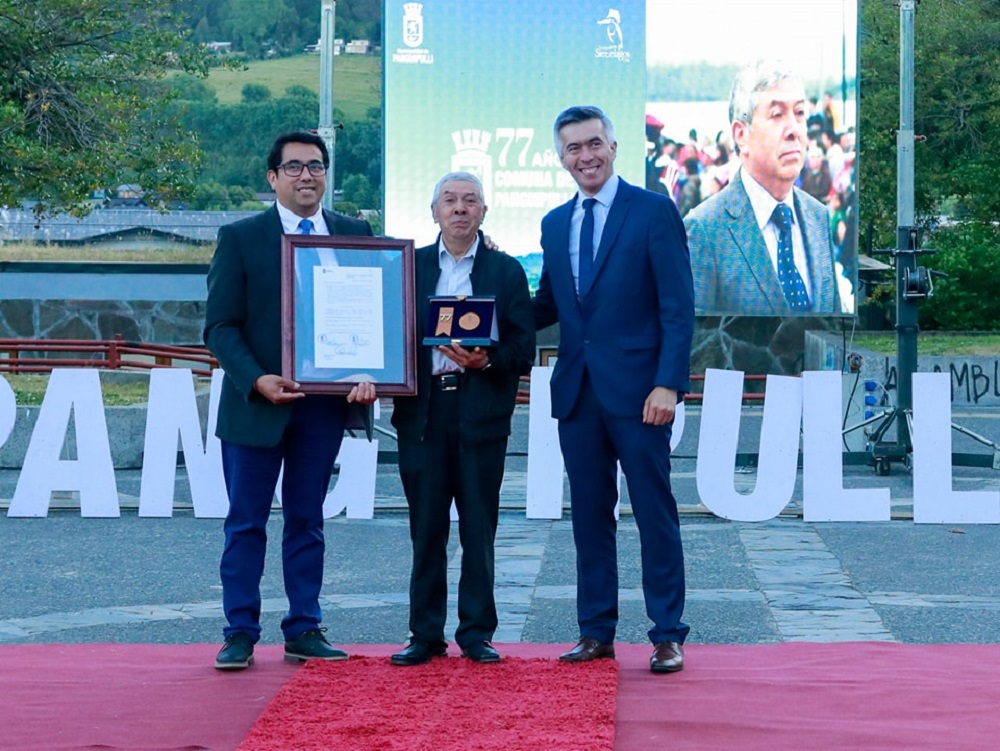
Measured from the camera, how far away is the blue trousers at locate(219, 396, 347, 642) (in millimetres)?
6266

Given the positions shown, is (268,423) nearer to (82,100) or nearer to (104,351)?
(82,100)

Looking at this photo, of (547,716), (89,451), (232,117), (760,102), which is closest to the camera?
(547,716)

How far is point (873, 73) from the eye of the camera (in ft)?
101

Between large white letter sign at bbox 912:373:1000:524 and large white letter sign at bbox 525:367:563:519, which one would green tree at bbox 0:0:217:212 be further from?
large white letter sign at bbox 912:373:1000:524

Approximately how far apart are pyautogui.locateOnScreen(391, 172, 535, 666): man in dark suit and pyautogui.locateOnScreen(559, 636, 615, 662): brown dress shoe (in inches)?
10.9

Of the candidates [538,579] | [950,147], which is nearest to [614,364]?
[538,579]

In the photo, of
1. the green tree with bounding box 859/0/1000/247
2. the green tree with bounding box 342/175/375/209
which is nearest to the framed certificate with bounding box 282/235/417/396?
the green tree with bounding box 859/0/1000/247

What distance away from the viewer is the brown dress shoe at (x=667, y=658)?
603cm

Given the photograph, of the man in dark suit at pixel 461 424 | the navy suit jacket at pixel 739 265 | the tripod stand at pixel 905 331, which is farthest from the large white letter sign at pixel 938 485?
the navy suit jacket at pixel 739 265

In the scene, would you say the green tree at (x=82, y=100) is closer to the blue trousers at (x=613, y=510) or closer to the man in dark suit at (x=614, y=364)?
the man in dark suit at (x=614, y=364)

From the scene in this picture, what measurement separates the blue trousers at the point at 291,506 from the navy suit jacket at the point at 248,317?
10cm

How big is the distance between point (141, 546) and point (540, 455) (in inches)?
109

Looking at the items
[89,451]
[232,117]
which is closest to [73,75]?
[89,451]

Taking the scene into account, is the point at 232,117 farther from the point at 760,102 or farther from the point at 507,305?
the point at 507,305
